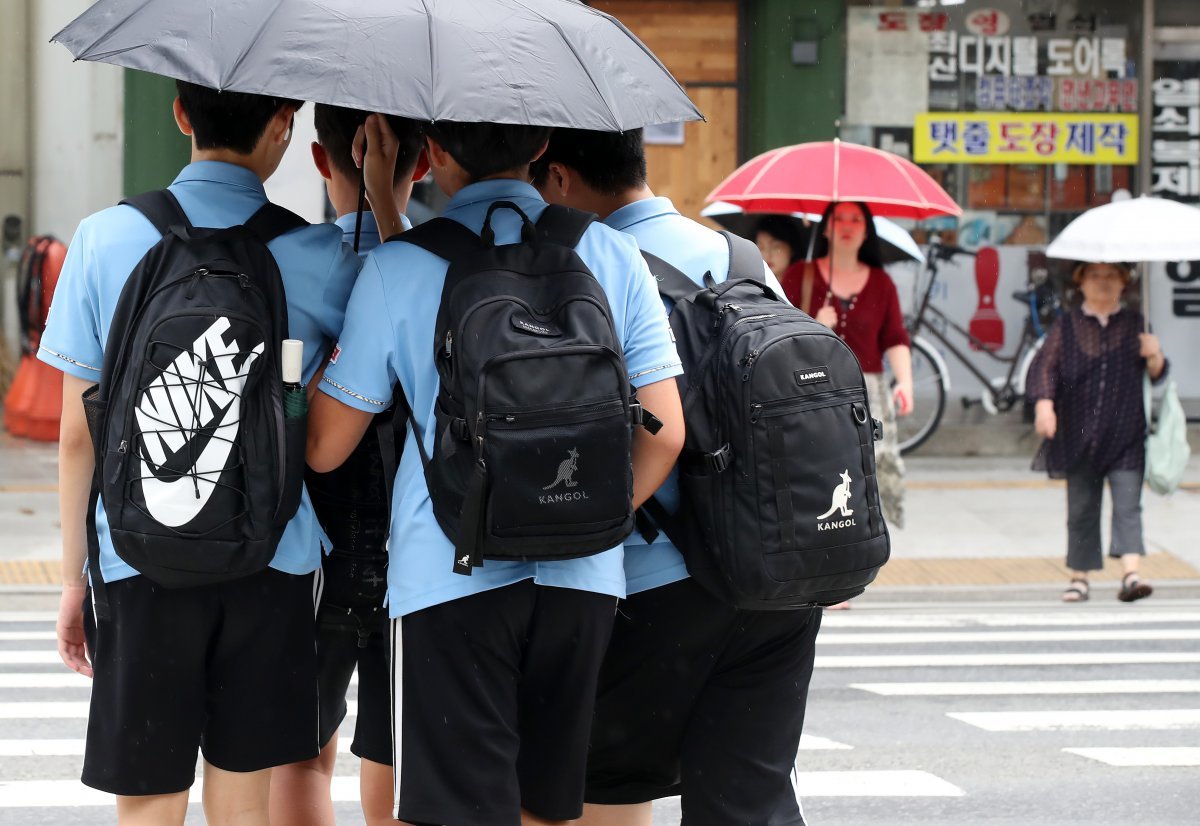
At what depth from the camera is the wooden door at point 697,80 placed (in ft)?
44.9

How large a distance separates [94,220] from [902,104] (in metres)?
11.2

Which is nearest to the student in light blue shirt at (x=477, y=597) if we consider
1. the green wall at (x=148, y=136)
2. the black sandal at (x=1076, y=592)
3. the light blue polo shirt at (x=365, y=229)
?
the light blue polo shirt at (x=365, y=229)

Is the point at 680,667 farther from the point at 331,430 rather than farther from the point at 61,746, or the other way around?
the point at 61,746

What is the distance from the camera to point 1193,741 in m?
6.46

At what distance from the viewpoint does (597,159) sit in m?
3.53

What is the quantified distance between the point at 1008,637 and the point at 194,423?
20.2ft

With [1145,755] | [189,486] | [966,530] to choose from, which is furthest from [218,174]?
[966,530]

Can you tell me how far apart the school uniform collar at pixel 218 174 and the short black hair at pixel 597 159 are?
57 centimetres

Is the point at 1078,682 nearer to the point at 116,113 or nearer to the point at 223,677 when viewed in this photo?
the point at 223,677

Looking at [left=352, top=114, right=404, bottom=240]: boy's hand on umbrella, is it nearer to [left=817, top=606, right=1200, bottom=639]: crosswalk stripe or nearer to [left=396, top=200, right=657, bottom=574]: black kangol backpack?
[left=396, top=200, right=657, bottom=574]: black kangol backpack

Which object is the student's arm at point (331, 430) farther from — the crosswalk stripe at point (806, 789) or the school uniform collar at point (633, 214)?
the crosswalk stripe at point (806, 789)

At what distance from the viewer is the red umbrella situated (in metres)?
7.89

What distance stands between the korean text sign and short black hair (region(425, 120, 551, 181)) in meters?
10.9

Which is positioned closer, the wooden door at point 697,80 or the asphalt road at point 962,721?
the asphalt road at point 962,721
